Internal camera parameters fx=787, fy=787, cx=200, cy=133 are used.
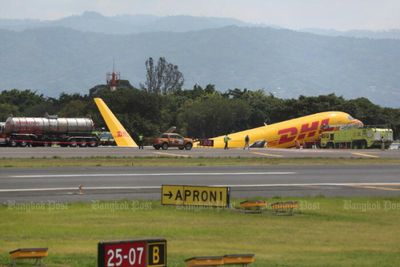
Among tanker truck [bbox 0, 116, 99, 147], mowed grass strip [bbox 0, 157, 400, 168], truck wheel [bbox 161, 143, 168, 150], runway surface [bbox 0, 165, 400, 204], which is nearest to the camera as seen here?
runway surface [bbox 0, 165, 400, 204]

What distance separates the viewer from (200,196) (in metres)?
28.3

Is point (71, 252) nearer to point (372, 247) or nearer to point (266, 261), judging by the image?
point (266, 261)

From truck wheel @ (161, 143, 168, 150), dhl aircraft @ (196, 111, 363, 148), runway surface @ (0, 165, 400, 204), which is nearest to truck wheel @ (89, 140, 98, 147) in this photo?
truck wheel @ (161, 143, 168, 150)

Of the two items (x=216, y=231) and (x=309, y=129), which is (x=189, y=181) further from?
(x=309, y=129)

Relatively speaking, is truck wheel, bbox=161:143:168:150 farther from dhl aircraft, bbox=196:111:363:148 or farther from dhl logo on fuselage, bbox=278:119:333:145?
dhl logo on fuselage, bbox=278:119:333:145

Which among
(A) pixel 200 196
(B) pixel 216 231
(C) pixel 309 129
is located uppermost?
(C) pixel 309 129

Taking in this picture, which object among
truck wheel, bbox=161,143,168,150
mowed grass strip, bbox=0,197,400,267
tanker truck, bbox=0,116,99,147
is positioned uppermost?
tanker truck, bbox=0,116,99,147

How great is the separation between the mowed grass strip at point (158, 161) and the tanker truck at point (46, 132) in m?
27.5

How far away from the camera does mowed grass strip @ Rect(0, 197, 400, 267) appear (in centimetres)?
1847

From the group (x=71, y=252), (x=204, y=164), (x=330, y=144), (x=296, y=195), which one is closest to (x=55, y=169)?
(x=204, y=164)

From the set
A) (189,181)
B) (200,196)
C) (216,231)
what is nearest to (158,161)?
(189,181)

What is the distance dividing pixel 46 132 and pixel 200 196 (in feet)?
202

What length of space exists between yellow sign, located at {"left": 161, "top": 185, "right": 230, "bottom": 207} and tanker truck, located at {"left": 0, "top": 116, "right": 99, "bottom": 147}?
59.4 m

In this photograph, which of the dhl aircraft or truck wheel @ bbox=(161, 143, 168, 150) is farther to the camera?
the dhl aircraft
